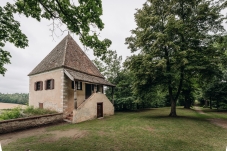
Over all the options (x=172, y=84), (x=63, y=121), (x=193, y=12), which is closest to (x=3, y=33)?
(x=63, y=121)

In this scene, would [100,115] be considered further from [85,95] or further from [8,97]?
[8,97]

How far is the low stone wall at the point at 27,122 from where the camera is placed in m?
9.03

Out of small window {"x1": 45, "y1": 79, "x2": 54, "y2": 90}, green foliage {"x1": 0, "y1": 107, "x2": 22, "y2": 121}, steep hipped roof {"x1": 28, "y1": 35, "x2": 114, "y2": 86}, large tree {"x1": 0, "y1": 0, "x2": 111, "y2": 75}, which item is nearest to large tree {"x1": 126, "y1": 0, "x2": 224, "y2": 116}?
steep hipped roof {"x1": 28, "y1": 35, "x2": 114, "y2": 86}

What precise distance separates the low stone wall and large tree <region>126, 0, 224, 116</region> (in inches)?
370

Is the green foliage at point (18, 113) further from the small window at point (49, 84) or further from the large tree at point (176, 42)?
the large tree at point (176, 42)

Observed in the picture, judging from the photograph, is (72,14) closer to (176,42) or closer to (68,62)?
(68,62)

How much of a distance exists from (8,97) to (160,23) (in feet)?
103

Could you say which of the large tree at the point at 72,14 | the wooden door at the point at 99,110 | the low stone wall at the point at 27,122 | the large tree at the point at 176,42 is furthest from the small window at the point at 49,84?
the large tree at the point at 176,42

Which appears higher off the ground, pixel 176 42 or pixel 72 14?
pixel 176 42

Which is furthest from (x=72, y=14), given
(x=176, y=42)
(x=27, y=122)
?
(x=176, y=42)

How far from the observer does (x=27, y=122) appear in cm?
1027

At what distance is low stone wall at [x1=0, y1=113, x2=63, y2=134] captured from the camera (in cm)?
903

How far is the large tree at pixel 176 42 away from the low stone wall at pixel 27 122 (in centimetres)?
939

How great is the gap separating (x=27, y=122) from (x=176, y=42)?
628 inches
